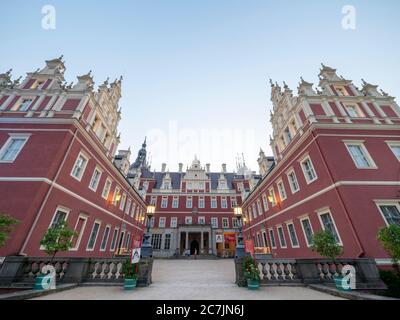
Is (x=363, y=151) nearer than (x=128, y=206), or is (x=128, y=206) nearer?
(x=363, y=151)

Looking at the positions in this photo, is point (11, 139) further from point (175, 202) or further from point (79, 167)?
point (175, 202)

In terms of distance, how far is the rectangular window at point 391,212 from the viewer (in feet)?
31.3

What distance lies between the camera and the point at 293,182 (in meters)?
15.0

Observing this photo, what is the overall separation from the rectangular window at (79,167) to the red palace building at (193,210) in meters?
14.6

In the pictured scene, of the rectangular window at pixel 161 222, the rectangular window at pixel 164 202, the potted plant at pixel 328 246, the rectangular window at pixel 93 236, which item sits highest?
the rectangular window at pixel 164 202

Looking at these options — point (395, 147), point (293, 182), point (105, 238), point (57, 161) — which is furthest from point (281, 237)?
point (57, 161)

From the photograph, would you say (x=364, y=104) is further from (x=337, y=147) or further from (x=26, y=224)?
(x=26, y=224)

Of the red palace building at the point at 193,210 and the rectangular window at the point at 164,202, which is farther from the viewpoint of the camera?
the rectangular window at the point at 164,202

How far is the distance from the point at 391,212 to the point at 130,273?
14.2 meters

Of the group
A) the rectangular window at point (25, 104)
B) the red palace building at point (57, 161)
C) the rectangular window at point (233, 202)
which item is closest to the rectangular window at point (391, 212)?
the red palace building at point (57, 161)

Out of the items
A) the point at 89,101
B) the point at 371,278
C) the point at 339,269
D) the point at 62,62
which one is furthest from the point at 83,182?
the point at 371,278

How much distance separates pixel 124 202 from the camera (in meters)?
21.5

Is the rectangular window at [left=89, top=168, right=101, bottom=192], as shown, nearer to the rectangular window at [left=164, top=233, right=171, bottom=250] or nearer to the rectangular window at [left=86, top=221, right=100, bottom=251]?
the rectangular window at [left=86, top=221, right=100, bottom=251]

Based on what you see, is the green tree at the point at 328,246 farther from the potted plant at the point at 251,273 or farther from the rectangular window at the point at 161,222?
the rectangular window at the point at 161,222
